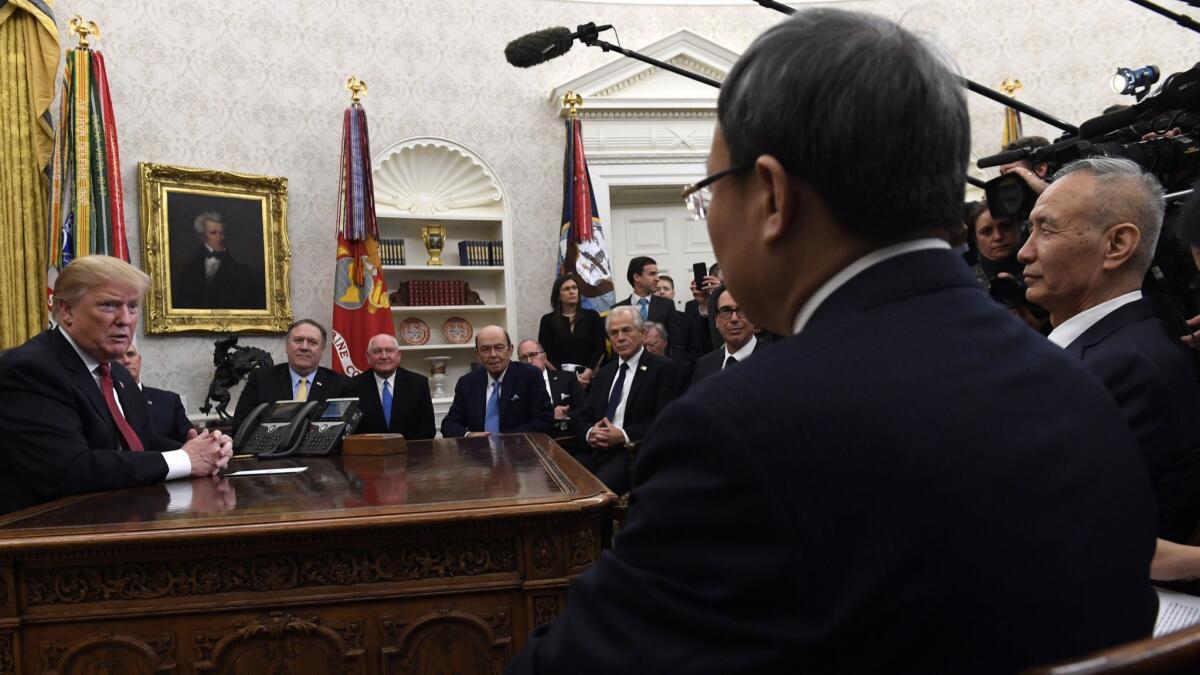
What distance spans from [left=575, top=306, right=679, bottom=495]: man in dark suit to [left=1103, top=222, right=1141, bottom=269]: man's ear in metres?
3.26

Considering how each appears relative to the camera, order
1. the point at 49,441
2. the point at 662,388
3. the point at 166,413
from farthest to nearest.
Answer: the point at 662,388, the point at 166,413, the point at 49,441

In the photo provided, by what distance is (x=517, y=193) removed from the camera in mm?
7918

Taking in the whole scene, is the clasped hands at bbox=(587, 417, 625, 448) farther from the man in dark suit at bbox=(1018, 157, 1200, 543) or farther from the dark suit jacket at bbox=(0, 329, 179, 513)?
the man in dark suit at bbox=(1018, 157, 1200, 543)

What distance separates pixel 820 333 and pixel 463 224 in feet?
24.1

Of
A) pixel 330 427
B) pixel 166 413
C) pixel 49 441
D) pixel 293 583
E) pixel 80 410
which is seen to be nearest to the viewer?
pixel 293 583

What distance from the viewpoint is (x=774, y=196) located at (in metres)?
0.81

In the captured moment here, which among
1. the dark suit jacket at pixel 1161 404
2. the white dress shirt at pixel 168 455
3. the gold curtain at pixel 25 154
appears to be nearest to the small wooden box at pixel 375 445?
the white dress shirt at pixel 168 455

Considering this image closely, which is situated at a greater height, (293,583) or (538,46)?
(538,46)

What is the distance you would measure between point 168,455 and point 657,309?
4.29 m

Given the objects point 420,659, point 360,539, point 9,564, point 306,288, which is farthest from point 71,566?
point 306,288

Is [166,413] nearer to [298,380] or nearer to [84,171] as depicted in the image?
[298,380]

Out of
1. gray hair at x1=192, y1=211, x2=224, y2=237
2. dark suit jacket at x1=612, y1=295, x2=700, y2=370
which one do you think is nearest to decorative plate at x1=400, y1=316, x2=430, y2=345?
gray hair at x1=192, y1=211, x2=224, y2=237

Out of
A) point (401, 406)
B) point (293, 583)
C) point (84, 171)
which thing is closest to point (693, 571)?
point (293, 583)

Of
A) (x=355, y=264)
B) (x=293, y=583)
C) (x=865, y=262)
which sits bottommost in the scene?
(x=293, y=583)
